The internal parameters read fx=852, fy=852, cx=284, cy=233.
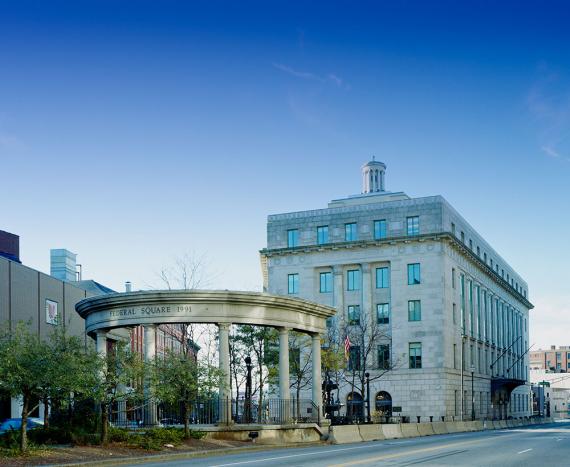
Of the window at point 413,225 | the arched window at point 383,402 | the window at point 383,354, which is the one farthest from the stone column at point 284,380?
the window at point 413,225

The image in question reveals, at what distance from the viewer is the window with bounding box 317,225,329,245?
87544 millimetres

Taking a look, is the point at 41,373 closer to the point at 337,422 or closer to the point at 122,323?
the point at 122,323

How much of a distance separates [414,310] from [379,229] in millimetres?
8861

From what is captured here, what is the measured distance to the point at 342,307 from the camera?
85.6 meters

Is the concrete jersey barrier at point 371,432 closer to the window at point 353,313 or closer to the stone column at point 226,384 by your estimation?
the stone column at point 226,384

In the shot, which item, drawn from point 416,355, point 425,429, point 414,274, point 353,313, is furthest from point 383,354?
point 425,429

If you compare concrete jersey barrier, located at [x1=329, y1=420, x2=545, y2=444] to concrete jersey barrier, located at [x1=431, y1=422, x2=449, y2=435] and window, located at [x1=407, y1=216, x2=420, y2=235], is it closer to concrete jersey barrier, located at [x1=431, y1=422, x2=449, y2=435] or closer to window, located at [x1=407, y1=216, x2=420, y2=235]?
concrete jersey barrier, located at [x1=431, y1=422, x2=449, y2=435]

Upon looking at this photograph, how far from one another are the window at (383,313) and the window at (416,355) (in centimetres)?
368

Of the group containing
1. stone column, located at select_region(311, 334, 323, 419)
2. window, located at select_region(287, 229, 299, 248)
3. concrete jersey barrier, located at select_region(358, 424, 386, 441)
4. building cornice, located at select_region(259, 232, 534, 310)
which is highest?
window, located at select_region(287, 229, 299, 248)

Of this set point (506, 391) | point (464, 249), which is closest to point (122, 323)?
point (464, 249)

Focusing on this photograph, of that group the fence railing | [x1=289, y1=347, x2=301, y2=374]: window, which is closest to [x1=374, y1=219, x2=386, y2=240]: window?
[x1=289, y1=347, x2=301, y2=374]: window

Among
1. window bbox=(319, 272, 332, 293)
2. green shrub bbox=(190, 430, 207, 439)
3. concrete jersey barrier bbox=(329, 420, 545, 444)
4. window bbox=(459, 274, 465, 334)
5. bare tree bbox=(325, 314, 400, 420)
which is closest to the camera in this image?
green shrub bbox=(190, 430, 207, 439)

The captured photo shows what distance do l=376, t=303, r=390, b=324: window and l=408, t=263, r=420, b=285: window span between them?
3.52 m

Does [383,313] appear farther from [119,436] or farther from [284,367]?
[119,436]
